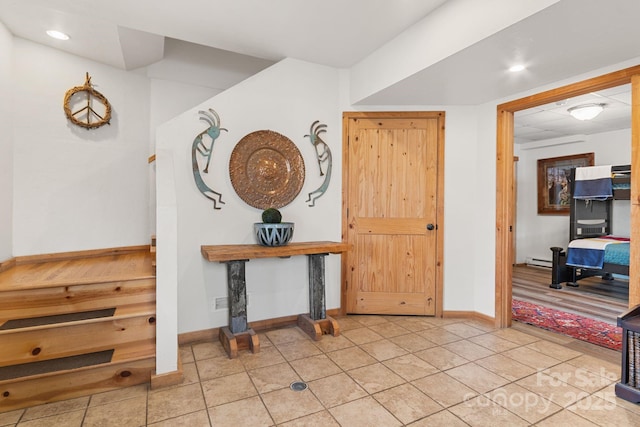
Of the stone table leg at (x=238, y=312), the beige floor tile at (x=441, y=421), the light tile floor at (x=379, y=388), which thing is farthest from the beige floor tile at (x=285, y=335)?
the beige floor tile at (x=441, y=421)

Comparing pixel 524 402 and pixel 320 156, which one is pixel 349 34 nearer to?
pixel 320 156

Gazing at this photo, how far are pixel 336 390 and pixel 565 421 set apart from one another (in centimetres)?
128

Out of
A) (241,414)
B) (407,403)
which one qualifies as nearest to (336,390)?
(407,403)

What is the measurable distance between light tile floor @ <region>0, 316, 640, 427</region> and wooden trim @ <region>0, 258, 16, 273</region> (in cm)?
114

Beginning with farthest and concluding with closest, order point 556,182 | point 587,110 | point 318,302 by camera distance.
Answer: point 556,182 → point 587,110 → point 318,302

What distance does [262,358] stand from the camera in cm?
263

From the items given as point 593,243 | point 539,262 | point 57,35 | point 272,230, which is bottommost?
point 539,262

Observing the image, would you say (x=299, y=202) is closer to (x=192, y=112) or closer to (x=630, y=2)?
(x=192, y=112)

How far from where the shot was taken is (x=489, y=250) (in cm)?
346

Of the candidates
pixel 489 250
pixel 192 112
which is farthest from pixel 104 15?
pixel 489 250

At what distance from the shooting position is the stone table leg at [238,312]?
109 inches

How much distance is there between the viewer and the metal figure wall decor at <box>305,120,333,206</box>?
3.46 metres

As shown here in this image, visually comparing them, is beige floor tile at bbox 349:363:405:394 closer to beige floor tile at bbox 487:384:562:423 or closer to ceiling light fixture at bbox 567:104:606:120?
beige floor tile at bbox 487:384:562:423

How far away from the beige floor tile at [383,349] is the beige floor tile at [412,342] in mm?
60
